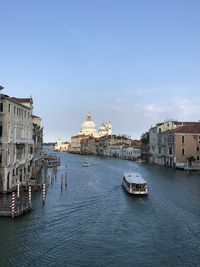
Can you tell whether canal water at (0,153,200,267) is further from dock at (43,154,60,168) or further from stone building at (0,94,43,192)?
dock at (43,154,60,168)

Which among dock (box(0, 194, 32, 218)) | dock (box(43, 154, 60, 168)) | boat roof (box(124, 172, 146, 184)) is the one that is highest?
dock (box(43, 154, 60, 168))

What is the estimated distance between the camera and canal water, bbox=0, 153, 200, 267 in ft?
58.3

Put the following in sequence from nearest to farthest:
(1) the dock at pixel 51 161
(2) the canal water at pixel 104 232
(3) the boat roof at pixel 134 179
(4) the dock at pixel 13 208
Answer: (2) the canal water at pixel 104 232 < (4) the dock at pixel 13 208 < (3) the boat roof at pixel 134 179 < (1) the dock at pixel 51 161

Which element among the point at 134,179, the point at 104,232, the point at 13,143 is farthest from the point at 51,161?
the point at 104,232

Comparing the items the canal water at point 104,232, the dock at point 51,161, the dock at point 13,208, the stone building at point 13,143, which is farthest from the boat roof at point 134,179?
the dock at point 51,161

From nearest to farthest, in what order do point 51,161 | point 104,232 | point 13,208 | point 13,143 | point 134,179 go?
point 104,232 → point 13,208 → point 13,143 → point 134,179 → point 51,161

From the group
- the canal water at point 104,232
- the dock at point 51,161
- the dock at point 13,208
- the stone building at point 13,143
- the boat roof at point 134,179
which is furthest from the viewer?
the dock at point 51,161

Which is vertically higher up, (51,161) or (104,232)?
(51,161)

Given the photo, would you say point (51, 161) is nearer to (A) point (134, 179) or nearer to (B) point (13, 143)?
(A) point (134, 179)

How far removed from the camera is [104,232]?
22.2 m

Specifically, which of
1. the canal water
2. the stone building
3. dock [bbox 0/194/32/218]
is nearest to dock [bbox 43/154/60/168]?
the stone building

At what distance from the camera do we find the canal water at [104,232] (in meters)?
17.8

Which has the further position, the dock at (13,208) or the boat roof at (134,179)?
the boat roof at (134,179)

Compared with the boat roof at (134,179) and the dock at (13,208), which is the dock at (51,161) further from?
the dock at (13,208)
